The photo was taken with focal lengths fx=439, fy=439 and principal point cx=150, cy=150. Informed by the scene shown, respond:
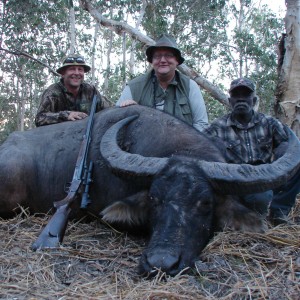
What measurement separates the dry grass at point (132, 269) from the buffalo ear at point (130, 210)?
0.76 feet

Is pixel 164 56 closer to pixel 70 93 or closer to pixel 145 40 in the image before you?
pixel 70 93

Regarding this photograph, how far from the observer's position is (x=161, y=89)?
6.86 meters

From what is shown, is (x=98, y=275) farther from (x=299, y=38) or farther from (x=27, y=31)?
(x=27, y=31)

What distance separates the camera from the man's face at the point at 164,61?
667 centimetres

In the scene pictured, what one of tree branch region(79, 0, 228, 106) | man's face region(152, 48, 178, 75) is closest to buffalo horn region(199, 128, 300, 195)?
man's face region(152, 48, 178, 75)

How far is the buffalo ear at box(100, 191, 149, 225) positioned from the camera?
4.26 metres

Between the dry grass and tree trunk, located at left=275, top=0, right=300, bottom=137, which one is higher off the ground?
tree trunk, located at left=275, top=0, right=300, bottom=137

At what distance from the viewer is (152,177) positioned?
4062 mm

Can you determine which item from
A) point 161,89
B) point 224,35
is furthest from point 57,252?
point 224,35

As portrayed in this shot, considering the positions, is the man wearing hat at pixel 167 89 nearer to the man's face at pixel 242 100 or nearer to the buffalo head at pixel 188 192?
the man's face at pixel 242 100

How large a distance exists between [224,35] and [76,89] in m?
16.2

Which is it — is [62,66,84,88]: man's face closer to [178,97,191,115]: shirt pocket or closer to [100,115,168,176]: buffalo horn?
[178,97,191,115]: shirt pocket

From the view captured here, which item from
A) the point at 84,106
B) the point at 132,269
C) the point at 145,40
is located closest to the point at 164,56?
the point at 84,106

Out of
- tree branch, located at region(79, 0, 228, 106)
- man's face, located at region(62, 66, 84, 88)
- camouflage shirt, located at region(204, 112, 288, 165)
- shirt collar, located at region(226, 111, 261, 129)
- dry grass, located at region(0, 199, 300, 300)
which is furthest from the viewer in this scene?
tree branch, located at region(79, 0, 228, 106)
